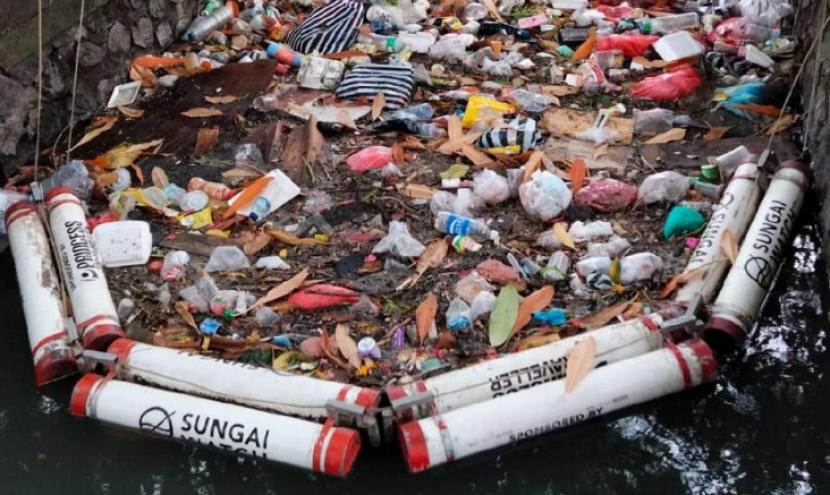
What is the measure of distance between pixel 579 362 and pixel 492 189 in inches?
52.9

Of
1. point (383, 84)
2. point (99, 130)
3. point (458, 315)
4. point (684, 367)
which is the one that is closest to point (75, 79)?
point (99, 130)

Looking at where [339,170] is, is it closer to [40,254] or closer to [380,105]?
Answer: [380,105]

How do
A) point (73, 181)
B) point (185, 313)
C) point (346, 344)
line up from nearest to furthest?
1. point (346, 344)
2. point (185, 313)
3. point (73, 181)

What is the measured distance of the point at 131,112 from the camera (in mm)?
5438

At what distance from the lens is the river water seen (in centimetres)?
313

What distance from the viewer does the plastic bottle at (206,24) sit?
6.23 m

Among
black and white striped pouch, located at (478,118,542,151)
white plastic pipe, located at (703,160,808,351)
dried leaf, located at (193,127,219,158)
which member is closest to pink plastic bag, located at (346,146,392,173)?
black and white striped pouch, located at (478,118,542,151)

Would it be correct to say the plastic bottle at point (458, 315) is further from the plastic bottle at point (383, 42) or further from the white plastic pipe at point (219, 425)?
the plastic bottle at point (383, 42)

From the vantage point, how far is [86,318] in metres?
3.67

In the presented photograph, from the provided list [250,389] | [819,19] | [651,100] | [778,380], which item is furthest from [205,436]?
[819,19]

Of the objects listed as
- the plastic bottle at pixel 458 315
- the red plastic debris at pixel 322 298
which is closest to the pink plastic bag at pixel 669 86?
the plastic bottle at pixel 458 315

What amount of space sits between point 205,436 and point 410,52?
3495mm

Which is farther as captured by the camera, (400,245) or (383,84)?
(383,84)

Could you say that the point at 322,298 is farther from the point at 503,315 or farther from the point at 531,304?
the point at 531,304
